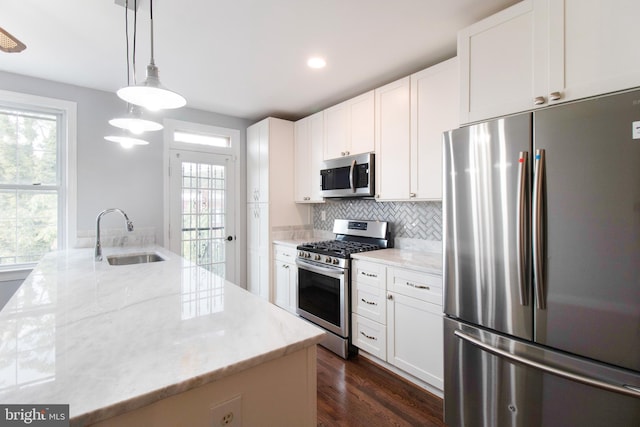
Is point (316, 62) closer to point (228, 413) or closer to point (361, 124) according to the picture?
point (361, 124)

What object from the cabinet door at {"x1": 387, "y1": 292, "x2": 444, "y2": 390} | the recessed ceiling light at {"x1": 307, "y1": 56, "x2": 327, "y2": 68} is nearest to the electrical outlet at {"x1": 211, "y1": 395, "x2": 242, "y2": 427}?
the cabinet door at {"x1": 387, "y1": 292, "x2": 444, "y2": 390}

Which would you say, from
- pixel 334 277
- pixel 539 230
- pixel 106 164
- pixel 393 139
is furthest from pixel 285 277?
pixel 539 230

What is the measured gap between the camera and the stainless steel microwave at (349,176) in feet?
9.27

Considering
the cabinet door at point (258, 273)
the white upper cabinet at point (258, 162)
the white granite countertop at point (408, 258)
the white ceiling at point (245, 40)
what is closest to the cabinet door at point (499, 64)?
the white ceiling at point (245, 40)

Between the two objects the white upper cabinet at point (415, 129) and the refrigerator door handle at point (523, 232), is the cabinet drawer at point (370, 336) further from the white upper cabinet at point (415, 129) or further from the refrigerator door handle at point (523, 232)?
the refrigerator door handle at point (523, 232)

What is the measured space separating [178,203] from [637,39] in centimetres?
390

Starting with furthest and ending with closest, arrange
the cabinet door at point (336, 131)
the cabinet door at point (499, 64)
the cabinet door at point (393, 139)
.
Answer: the cabinet door at point (336, 131) < the cabinet door at point (393, 139) < the cabinet door at point (499, 64)

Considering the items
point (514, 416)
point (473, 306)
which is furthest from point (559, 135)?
point (514, 416)

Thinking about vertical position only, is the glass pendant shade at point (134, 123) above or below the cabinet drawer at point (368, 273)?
above

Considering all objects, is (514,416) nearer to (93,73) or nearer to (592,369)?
(592,369)

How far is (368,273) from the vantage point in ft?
8.29

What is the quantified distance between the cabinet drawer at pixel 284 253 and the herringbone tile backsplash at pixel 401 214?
68 cm

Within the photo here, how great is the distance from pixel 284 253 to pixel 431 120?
83.9 inches

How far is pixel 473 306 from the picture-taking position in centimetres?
165
